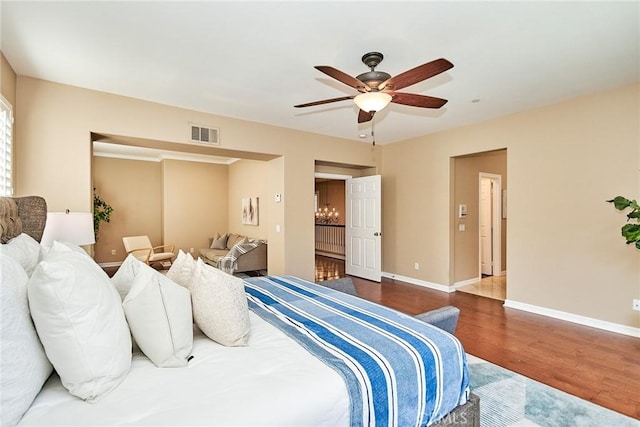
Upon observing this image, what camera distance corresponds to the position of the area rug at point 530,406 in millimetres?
1914

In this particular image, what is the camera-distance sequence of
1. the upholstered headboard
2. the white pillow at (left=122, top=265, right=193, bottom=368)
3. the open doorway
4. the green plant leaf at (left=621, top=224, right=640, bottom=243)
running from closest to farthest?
the white pillow at (left=122, top=265, right=193, bottom=368) < the upholstered headboard < the green plant leaf at (left=621, top=224, right=640, bottom=243) < the open doorway

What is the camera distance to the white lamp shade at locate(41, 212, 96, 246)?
8.29 feet

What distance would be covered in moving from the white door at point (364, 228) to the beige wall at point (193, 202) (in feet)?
12.7

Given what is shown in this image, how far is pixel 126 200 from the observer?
745 centimetres

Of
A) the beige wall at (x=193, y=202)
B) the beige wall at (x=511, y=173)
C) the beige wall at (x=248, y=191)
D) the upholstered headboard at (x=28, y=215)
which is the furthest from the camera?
the beige wall at (x=193, y=202)

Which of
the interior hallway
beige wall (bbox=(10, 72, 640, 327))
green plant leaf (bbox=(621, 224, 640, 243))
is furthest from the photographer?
the interior hallway

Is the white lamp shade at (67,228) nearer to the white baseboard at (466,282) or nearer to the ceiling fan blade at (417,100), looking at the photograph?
the ceiling fan blade at (417,100)

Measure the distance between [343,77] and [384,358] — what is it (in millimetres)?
1912

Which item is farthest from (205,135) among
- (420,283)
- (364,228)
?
(420,283)

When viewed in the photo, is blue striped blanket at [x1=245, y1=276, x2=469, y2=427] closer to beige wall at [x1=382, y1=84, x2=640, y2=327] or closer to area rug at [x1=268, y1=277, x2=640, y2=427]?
area rug at [x1=268, y1=277, x2=640, y2=427]

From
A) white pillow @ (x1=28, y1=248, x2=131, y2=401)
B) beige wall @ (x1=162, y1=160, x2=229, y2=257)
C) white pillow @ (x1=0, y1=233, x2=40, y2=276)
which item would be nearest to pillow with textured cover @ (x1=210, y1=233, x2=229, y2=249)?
beige wall @ (x1=162, y1=160, x2=229, y2=257)

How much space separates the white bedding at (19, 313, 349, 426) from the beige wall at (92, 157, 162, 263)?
7.26 metres

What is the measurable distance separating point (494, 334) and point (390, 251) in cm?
292

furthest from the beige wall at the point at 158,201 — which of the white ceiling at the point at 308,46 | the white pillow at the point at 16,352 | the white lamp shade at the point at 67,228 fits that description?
the white pillow at the point at 16,352
